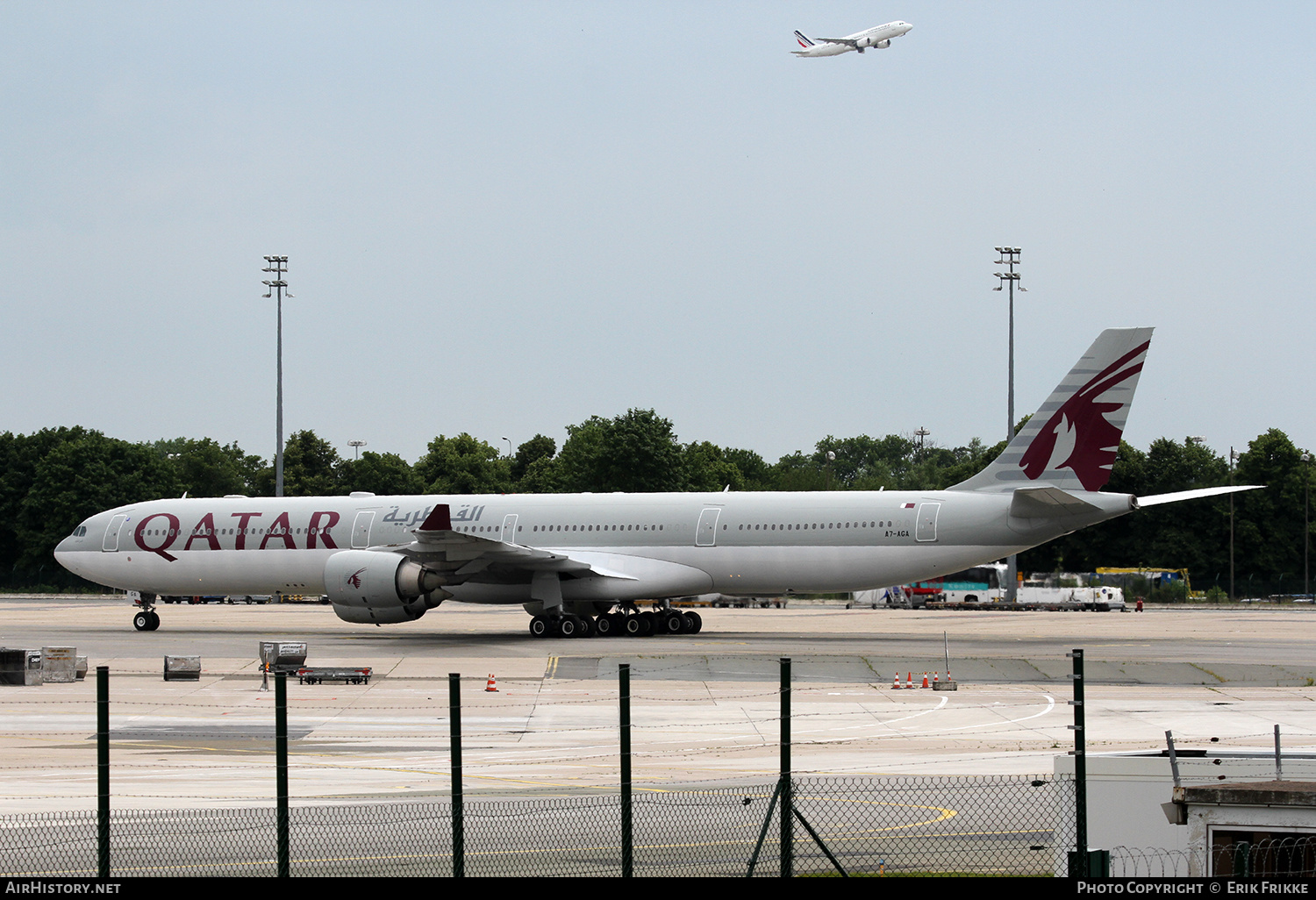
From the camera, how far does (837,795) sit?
38.5 feet

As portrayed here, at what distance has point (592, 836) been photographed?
1029 centimetres

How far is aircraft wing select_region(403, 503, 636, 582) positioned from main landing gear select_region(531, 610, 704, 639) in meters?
1.20

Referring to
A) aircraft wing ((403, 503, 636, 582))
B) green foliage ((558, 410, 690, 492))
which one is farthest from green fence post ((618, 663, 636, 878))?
green foliage ((558, 410, 690, 492))

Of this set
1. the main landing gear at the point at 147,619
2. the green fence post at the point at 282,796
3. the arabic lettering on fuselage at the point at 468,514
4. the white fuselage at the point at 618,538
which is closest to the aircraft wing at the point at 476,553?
the white fuselage at the point at 618,538

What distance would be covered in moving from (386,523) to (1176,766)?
28.8 m

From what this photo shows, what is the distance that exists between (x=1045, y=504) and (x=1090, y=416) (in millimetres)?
2313

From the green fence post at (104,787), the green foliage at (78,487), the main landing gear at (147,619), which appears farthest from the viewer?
the green foliage at (78,487)

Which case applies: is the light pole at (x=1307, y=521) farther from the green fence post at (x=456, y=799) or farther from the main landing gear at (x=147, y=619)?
the green fence post at (x=456, y=799)

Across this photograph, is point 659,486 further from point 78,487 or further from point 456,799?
point 456,799

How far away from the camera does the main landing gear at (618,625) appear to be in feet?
109

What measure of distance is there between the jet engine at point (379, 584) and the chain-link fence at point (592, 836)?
64.3 ft

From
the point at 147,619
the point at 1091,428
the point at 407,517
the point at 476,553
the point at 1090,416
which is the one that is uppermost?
the point at 1090,416

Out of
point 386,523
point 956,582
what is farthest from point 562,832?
point 956,582

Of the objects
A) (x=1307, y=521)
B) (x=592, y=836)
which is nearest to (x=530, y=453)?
(x=1307, y=521)
